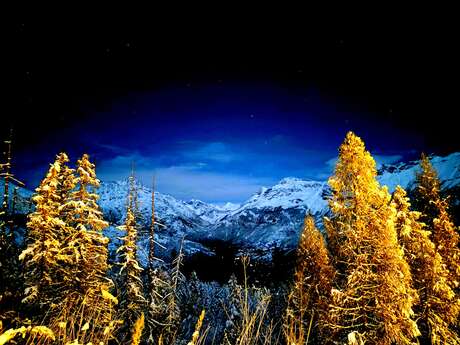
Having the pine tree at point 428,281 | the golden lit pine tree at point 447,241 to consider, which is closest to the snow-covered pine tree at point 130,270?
the pine tree at point 428,281

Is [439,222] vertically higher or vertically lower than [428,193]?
lower

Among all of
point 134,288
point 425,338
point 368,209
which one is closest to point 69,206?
point 134,288

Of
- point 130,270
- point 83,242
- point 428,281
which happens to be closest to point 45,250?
point 83,242

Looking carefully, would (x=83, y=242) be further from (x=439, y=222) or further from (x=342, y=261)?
(x=439, y=222)

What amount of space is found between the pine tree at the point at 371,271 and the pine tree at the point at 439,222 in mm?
8349

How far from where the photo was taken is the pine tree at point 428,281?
16172mm

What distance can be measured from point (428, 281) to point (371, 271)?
704cm

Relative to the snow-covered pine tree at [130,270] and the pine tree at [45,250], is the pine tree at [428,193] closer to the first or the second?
the snow-covered pine tree at [130,270]

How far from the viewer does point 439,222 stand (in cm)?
1902

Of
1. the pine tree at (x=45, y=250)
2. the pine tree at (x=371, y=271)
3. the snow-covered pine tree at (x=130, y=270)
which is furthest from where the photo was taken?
the snow-covered pine tree at (x=130, y=270)

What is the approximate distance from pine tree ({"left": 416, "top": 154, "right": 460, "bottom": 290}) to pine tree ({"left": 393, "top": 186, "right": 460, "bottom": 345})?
6.47 feet

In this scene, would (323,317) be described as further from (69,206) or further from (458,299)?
(69,206)

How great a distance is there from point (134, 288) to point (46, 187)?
9870 millimetres

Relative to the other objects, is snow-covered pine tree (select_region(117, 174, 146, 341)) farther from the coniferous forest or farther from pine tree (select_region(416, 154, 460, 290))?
pine tree (select_region(416, 154, 460, 290))
